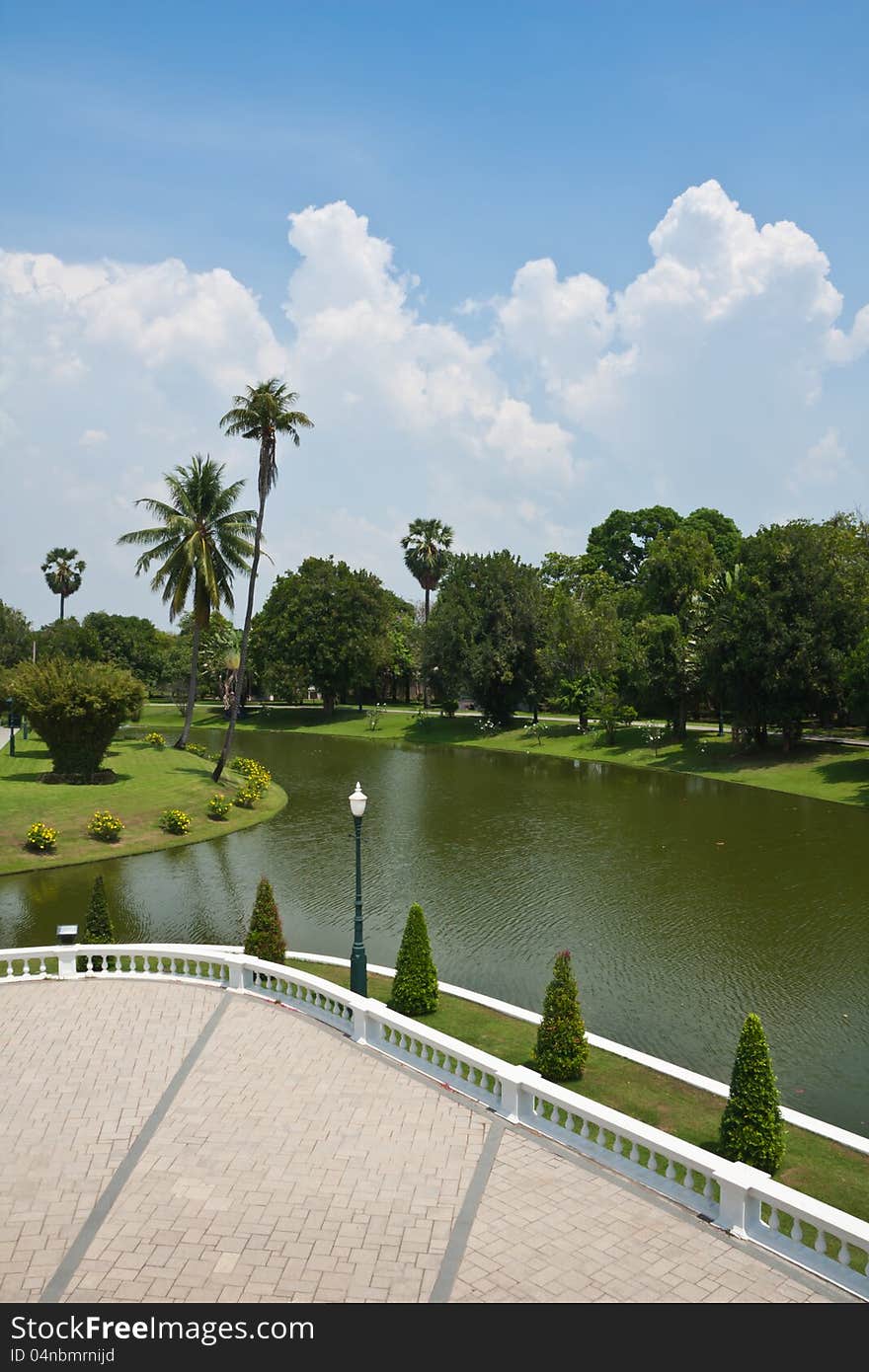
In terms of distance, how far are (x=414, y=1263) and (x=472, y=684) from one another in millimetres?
67449

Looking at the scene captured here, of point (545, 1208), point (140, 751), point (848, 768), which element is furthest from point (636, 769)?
point (545, 1208)

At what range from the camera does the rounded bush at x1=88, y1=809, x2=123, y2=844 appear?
33.8 meters

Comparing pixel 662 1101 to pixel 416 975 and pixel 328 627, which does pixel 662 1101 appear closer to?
pixel 416 975

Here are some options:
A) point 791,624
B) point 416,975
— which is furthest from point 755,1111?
point 791,624

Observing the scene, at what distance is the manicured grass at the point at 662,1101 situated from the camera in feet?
Result: 38.6

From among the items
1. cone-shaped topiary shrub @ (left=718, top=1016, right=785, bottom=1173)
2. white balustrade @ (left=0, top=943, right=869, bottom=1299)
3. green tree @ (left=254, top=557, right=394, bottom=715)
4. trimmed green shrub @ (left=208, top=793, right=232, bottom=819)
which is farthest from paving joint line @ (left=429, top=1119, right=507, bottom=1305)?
green tree @ (left=254, top=557, right=394, bottom=715)

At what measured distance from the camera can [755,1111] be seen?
1155cm

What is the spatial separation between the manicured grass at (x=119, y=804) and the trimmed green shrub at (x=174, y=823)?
29 centimetres

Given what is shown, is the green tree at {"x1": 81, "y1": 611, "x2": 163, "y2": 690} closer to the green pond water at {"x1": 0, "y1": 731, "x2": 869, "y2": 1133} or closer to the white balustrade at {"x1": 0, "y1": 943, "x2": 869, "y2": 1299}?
the green pond water at {"x1": 0, "y1": 731, "x2": 869, "y2": 1133}

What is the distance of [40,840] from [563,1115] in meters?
24.3

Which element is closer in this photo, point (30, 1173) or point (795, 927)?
point (30, 1173)

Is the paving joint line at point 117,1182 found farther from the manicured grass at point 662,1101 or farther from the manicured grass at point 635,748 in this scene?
the manicured grass at point 635,748
